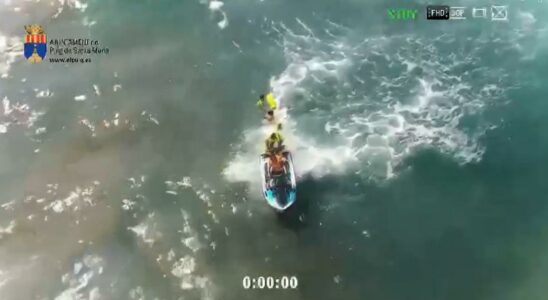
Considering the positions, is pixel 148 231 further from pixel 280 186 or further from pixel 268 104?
pixel 268 104

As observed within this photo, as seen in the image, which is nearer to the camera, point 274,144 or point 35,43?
point 274,144

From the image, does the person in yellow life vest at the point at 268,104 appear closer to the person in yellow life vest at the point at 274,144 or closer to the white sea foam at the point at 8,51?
the person in yellow life vest at the point at 274,144

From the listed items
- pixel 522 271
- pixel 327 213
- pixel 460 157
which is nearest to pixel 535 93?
pixel 460 157
